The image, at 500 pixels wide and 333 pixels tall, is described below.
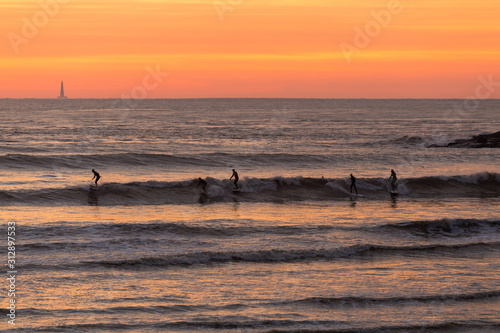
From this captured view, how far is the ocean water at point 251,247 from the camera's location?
13.7 metres

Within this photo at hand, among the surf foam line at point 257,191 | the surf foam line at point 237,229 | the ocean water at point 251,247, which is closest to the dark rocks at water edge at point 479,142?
the ocean water at point 251,247

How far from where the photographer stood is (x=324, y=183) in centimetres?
3459

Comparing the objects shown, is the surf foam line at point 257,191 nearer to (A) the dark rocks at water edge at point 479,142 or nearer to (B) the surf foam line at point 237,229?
(B) the surf foam line at point 237,229

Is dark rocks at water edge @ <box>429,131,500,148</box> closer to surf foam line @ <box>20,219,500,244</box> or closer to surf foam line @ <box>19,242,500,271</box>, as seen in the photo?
surf foam line @ <box>20,219,500,244</box>

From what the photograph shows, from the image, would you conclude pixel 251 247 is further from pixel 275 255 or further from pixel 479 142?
pixel 479 142

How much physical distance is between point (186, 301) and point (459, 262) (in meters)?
8.94

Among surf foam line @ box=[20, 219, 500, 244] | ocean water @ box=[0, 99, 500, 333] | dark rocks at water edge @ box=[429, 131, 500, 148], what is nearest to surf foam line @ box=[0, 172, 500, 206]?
ocean water @ box=[0, 99, 500, 333]

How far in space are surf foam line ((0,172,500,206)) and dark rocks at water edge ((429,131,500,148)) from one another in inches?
797

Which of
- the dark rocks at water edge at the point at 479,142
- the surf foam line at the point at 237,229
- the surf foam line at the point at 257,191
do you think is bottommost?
the surf foam line at the point at 237,229

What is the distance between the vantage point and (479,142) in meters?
56.6

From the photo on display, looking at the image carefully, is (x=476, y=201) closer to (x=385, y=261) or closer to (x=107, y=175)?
(x=385, y=261)

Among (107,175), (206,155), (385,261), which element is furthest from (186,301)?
(206,155)

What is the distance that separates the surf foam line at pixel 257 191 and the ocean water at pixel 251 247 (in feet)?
0.34

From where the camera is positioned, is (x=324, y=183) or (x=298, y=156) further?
(x=298, y=156)
